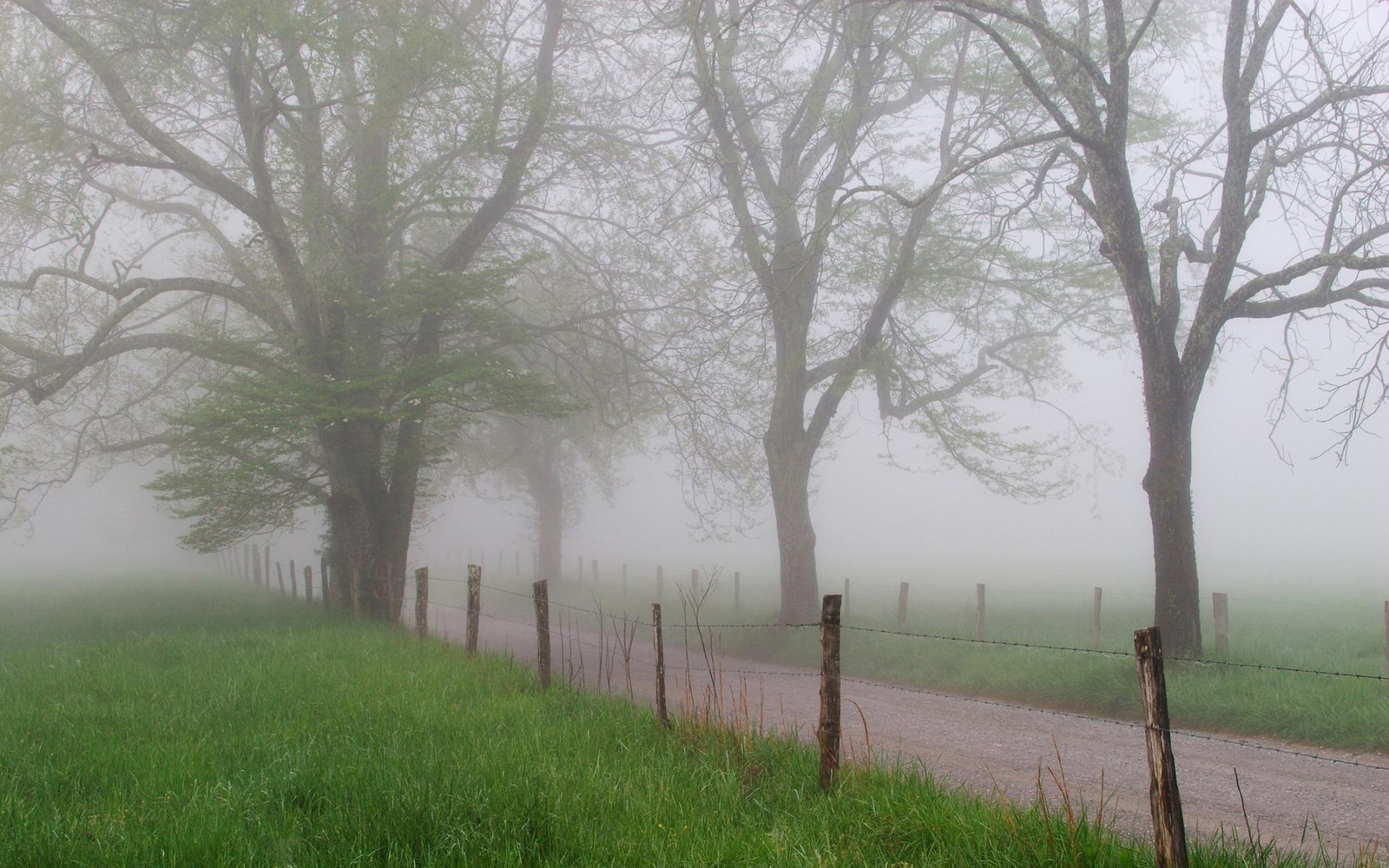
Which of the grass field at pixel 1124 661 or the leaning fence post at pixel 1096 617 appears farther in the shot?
the leaning fence post at pixel 1096 617

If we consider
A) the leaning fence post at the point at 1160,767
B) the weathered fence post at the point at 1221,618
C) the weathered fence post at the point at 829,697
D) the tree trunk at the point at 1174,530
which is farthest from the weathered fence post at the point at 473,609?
the weathered fence post at the point at 1221,618

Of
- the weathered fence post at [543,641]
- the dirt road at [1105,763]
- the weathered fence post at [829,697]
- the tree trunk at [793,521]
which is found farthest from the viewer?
the tree trunk at [793,521]

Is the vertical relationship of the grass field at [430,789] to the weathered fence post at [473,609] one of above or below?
below

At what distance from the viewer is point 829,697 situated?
629 cm

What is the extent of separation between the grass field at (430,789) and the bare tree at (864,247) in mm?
8853

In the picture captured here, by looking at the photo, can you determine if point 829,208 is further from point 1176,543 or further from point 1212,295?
point 1176,543

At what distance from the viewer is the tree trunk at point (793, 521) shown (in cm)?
1823

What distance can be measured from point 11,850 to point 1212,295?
44.6 ft

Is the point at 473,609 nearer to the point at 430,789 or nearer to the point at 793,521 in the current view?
the point at 430,789

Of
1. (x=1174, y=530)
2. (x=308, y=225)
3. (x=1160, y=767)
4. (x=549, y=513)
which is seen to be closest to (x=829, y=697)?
(x=1160, y=767)

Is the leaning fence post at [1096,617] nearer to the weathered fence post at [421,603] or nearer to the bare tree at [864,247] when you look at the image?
the bare tree at [864,247]

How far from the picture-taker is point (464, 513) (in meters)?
93.5

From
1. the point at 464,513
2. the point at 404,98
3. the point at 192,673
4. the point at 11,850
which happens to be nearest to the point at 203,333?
the point at 404,98

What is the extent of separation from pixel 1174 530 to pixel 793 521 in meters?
7.48
